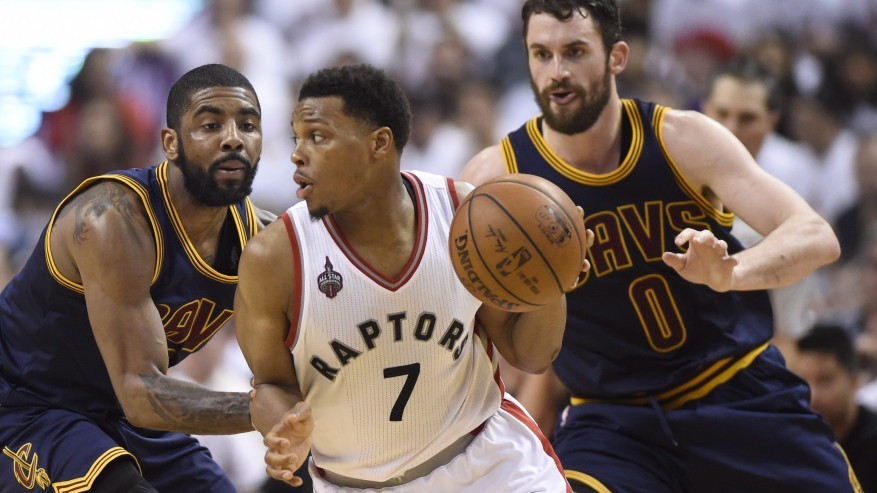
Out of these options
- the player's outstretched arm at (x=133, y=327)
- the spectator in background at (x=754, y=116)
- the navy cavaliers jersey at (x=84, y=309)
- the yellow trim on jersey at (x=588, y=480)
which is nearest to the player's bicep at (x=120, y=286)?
the player's outstretched arm at (x=133, y=327)

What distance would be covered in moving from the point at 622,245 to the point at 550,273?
1.29 metres

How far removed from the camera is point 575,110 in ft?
16.6

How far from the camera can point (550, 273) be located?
12.5ft

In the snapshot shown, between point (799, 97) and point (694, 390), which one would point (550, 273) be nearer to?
point (694, 390)

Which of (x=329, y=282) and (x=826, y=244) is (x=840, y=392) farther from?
(x=329, y=282)

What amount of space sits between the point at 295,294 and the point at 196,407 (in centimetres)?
70

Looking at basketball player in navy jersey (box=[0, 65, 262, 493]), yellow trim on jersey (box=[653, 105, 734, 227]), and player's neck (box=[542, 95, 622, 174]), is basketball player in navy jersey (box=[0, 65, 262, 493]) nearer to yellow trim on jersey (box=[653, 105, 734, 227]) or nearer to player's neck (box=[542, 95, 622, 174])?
player's neck (box=[542, 95, 622, 174])

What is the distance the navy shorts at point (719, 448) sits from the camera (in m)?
4.96

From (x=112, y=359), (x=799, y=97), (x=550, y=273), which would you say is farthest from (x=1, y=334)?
(x=799, y=97)

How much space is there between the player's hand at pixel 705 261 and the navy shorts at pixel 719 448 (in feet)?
2.98

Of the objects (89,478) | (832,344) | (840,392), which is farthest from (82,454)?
(832,344)

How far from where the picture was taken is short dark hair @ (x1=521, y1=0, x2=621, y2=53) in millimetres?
5066

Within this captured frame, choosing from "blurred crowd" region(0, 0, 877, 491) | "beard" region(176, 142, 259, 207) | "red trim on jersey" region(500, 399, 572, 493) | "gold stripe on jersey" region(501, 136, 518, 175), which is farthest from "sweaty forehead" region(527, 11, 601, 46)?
"blurred crowd" region(0, 0, 877, 491)

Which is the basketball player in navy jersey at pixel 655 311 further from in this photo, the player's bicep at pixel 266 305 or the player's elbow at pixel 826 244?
the player's bicep at pixel 266 305
